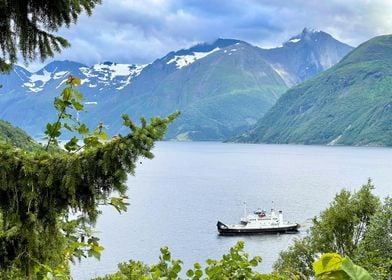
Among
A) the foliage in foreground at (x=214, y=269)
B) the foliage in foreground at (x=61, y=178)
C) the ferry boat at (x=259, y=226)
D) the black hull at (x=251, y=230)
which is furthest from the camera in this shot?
the ferry boat at (x=259, y=226)

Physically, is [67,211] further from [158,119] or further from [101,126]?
[158,119]

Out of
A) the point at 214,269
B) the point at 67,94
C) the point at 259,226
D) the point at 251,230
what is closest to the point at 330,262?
the point at 214,269

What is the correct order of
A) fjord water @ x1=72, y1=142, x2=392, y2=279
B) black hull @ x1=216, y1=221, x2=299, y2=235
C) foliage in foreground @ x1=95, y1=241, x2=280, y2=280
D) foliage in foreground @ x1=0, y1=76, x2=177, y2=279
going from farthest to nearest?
black hull @ x1=216, y1=221, x2=299, y2=235 → fjord water @ x1=72, y1=142, x2=392, y2=279 → foliage in foreground @ x1=95, y1=241, x2=280, y2=280 → foliage in foreground @ x1=0, y1=76, x2=177, y2=279

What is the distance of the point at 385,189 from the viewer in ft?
477

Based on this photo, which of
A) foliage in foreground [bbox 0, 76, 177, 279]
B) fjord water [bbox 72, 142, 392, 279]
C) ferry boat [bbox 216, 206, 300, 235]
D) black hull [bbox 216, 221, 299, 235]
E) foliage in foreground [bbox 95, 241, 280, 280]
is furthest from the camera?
ferry boat [bbox 216, 206, 300, 235]

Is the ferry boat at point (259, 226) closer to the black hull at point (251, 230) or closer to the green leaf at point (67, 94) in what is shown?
the black hull at point (251, 230)

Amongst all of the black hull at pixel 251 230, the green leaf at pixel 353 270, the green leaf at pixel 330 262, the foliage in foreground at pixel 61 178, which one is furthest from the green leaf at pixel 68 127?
the black hull at pixel 251 230

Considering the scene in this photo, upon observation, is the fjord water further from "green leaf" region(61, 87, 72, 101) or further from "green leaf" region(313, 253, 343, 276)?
"green leaf" region(313, 253, 343, 276)

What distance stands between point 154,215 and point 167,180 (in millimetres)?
71419

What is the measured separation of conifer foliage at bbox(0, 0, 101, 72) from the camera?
5938 mm

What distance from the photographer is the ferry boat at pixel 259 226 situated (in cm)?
9875

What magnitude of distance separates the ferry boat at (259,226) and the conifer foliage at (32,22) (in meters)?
93.0

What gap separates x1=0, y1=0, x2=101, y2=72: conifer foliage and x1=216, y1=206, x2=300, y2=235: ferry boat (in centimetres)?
9297

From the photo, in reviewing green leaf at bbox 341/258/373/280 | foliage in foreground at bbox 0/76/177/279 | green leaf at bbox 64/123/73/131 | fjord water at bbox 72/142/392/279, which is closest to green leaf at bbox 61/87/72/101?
foliage in foreground at bbox 0/76/177/279
